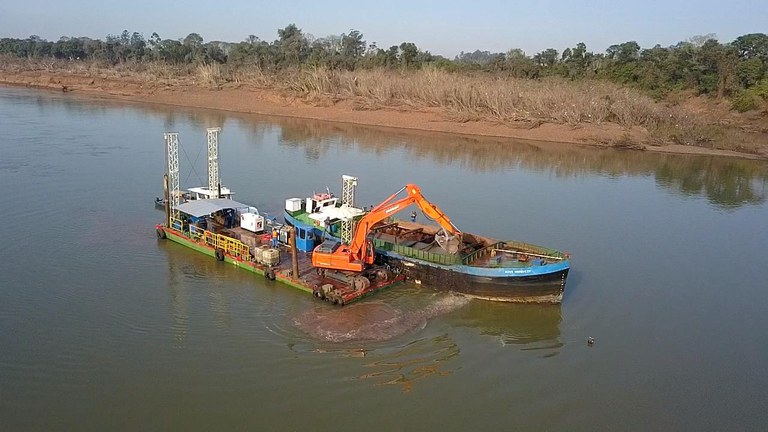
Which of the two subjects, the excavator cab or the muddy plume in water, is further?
the excavator cab

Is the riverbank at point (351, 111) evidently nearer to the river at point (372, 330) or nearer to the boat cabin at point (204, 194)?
the river at point (372, 330)

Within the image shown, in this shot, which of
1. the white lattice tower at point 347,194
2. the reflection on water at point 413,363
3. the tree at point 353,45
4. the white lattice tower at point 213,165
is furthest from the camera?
the tree at point 353,45

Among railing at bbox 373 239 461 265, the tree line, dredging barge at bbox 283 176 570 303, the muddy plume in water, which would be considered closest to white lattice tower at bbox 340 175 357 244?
dredging barge at bbox 283 176 570 303

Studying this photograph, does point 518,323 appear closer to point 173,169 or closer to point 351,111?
point 173,169

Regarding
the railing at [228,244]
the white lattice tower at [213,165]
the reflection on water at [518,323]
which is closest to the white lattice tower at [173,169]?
the white lattice tower at [213,165]

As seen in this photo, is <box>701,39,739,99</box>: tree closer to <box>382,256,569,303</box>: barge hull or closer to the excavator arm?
<box>382,256,569,303</box>: barge hull

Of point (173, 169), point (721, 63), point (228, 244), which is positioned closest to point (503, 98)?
point (721, 63)
